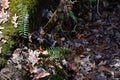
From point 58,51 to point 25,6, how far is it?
921mm

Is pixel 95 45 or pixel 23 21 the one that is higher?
pixel 23 21

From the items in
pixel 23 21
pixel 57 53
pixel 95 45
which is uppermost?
pixel 23 21

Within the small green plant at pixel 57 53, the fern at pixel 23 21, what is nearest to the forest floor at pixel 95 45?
the small green plant at pixel 57 53

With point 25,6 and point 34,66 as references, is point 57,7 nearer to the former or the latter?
point 25,6

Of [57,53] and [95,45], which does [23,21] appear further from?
[95,45]

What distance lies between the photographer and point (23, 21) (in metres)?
4.49

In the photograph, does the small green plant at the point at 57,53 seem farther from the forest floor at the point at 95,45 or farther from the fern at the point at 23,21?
the fern at the point at 23,21

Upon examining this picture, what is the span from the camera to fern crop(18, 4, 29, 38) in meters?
4.39

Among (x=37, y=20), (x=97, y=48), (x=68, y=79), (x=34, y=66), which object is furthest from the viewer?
(x=97, y=48)

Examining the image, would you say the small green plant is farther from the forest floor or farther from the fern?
the fern

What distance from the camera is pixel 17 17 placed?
15.0ft

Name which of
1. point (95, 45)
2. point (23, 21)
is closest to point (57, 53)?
point (23, 21)

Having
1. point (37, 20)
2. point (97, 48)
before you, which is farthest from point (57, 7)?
point (97, 48)

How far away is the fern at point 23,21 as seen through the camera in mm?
4385
